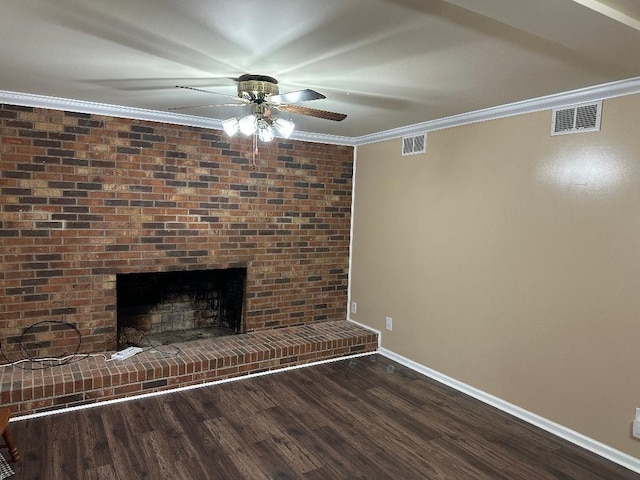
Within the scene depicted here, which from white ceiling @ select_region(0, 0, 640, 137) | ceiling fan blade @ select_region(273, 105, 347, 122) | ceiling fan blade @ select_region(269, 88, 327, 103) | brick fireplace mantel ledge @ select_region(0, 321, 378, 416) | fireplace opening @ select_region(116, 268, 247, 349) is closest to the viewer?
white ceiling @ select_region(0, 0, 640, 137)

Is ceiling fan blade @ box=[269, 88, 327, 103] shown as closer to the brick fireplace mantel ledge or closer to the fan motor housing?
the fan motor housing

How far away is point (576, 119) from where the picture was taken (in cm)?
277

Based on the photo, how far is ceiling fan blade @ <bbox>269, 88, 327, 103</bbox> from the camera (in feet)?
7.00

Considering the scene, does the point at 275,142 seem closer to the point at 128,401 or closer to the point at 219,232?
the point at 219,232

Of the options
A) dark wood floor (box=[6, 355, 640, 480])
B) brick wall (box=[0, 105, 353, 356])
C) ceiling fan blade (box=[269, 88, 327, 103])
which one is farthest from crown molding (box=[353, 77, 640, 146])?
dark wood floor (box=[6, 355, 640, 480])

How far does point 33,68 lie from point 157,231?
63.1 inches

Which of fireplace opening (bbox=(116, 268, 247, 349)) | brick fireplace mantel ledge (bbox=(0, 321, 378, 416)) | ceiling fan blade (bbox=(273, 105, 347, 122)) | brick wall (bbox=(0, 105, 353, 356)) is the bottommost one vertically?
brick fireplace mantel ledge (bbox=(0, 321, 378, 416))

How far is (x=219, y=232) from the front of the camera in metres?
4.09

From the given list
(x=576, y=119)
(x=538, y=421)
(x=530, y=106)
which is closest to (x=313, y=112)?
(x=530, y=106)

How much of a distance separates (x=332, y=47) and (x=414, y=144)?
2063 millimetres

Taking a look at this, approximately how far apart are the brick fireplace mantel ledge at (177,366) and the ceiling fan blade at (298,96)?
2.26m

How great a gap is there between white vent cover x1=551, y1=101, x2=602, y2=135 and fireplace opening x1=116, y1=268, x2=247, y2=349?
9.66ft

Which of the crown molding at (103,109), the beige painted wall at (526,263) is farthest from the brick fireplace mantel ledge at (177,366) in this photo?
the crown molding at (103,109)

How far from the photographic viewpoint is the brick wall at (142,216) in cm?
331
